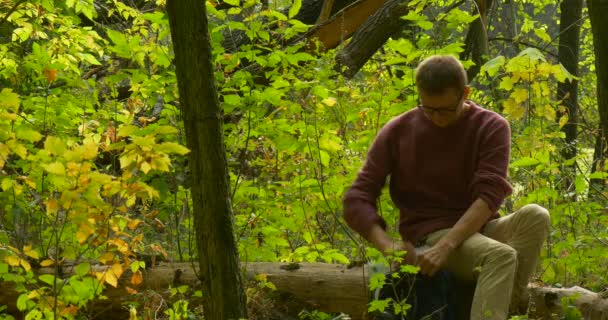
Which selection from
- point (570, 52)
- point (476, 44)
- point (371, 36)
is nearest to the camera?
point (371, 36)

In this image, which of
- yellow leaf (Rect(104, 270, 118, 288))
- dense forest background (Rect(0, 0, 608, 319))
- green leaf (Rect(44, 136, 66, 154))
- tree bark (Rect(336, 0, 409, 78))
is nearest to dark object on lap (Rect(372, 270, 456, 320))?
dense forest background (Rect(0, 0, 608, 319))

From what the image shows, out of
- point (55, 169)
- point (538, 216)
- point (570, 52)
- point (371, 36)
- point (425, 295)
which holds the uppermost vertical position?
point (570, 52)

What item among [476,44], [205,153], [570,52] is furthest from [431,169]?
[570,52]

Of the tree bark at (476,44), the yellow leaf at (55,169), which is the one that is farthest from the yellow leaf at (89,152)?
the tree bark at (476,44)

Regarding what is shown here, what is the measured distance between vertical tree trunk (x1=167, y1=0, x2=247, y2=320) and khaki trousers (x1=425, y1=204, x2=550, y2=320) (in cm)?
116

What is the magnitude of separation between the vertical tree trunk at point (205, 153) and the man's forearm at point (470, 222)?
113 cm

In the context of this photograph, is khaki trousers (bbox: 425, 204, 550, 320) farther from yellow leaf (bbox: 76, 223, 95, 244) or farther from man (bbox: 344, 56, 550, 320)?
yellow leaf (bbox: 76, 223, 95, 244)

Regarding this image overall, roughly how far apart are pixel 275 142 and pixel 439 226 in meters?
1.51

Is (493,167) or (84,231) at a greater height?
(493,167)

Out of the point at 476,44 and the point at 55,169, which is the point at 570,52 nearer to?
the point at 476,44

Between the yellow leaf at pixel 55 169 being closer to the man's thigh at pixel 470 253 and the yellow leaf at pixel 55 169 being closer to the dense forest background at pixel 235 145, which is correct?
the dense forest background at pixel 235 145

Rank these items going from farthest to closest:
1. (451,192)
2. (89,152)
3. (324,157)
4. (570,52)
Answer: (570,52) < (324,157) < (451,192) < (89,152)

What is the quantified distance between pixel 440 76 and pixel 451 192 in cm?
62

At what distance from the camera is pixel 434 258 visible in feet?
12.5
